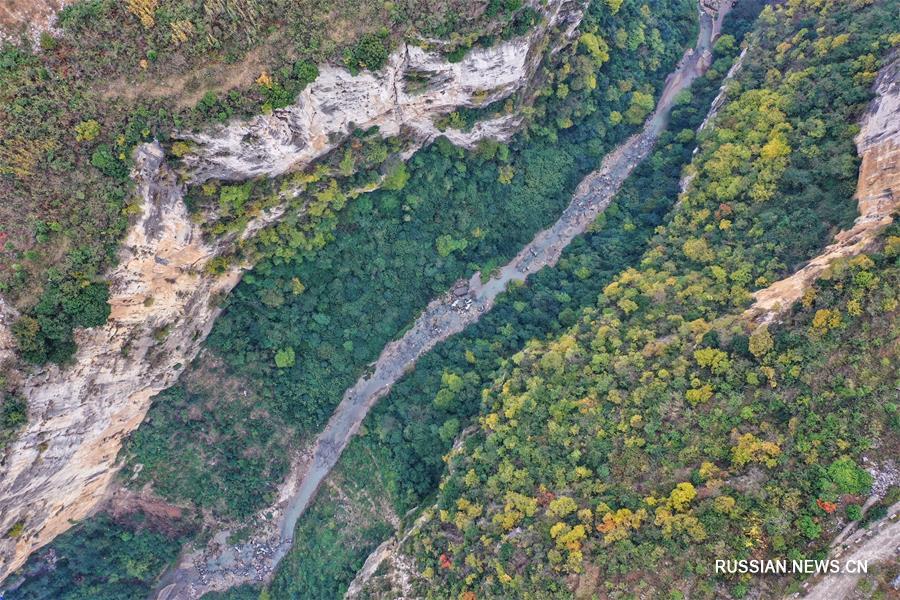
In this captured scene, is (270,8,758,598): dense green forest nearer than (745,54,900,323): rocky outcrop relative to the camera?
No

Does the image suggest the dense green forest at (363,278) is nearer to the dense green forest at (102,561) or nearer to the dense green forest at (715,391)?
the dense green forest at (102,561)

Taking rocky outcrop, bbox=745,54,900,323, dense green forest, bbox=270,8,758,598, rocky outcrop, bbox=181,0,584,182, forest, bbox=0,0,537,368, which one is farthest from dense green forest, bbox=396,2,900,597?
forest, bbox=0,0,537,368

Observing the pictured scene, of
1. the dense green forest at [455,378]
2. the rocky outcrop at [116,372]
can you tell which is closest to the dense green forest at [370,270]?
the rocky outcrop at [116,372]

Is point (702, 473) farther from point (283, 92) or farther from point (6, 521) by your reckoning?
point (6, 521)

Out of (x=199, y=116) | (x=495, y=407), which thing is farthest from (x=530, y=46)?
(x=495, y=407)

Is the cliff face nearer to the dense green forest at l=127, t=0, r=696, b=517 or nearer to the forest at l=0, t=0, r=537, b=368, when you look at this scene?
the forest at l=0, t=0, r=537, b=368
